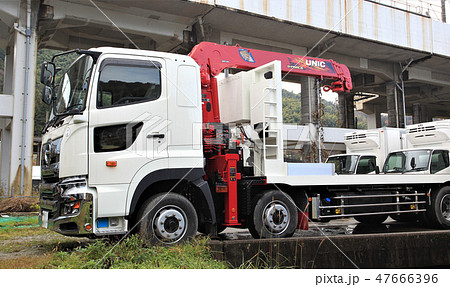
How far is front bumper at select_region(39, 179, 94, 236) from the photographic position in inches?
209

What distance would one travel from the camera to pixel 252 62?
783cm

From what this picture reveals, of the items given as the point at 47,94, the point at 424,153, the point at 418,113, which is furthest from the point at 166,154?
the point at 418,113

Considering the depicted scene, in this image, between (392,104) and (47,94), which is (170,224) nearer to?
(47,94)

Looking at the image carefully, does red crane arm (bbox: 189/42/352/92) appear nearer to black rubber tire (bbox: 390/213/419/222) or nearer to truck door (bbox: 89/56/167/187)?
truck door (bbox: 89/56/167/187)

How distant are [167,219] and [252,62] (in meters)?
3.63

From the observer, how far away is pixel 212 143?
658 cm

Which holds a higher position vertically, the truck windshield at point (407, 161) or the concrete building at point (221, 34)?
the concrete building at point (221, 34)

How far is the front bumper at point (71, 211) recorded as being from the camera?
17.4 ft

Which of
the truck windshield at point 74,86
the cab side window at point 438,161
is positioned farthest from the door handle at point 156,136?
the cab side window at point 438,161

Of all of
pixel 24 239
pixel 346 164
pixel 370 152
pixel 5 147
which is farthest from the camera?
pixel 5 147

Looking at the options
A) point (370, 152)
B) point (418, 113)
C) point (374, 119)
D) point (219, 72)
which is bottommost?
point (370, 152)

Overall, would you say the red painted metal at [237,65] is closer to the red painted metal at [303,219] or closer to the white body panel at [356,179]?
the white body panel at [356,179]

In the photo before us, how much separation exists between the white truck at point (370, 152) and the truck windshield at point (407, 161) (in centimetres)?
53

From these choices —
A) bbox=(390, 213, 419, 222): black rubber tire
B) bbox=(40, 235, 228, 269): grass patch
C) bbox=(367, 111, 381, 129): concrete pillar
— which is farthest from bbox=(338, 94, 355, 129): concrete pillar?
bbox=(40, 235, 228, 269): grass patch
